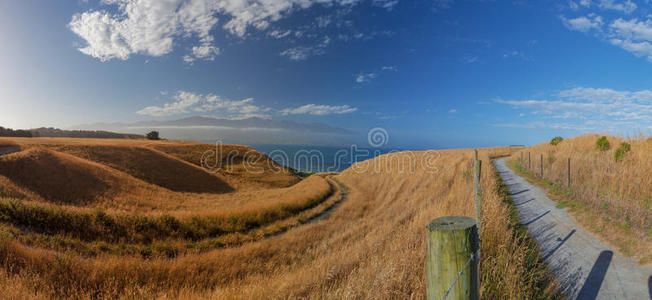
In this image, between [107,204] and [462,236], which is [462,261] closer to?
[462,236]

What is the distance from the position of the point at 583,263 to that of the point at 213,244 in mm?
12150

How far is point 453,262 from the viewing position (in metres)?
2.06

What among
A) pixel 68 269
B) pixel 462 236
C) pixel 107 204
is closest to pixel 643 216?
pixel 462 236

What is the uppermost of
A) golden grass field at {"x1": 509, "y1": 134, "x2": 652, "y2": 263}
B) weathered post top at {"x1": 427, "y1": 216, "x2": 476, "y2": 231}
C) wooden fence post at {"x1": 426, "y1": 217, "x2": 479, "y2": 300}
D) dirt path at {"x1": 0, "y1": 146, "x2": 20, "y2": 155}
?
dirt path at {"x1": 0, "y1": 146, "x2": 20, "y2": 155}

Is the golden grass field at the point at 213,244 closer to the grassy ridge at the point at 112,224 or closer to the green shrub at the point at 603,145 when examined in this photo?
the grassy ridge at the point at 112,224

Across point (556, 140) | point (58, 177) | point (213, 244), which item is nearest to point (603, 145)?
point (556, 140)

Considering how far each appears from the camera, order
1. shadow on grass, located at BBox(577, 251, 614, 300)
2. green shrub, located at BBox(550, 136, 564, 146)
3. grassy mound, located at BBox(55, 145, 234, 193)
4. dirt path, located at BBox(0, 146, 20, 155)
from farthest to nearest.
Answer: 1. green shrub, located at BBox(550, 136, 564, 146)
2. grassy mound, located at BBox(55, 145, 234, 193)
3. dirt path, located at BBox(0, 146, 20, 155)
4. shadow on grass, located at BBox(577, 251, 614, 300)

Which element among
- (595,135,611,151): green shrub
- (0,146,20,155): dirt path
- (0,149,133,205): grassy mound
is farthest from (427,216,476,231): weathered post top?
(0,146,20,155): dirt path

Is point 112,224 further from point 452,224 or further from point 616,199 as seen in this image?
point 616,199

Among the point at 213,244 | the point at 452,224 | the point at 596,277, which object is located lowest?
the point at 213,244

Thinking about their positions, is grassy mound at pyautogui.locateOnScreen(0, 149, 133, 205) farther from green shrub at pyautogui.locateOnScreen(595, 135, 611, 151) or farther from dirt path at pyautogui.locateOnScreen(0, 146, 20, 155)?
green shrub at pyautogui.locateOnScreen(595, 135, 611, 151)

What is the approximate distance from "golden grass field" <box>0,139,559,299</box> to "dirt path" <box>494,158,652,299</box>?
0.45 meters

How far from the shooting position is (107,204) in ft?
49.5

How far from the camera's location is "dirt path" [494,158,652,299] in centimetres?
416
